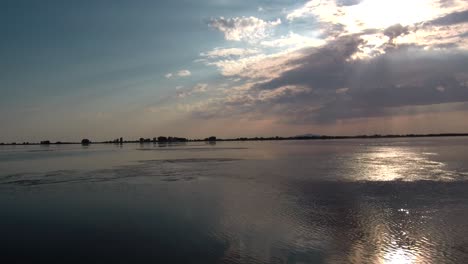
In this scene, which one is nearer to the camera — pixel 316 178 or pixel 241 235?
pixel 241 235

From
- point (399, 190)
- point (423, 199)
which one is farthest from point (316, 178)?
point (423, 199)

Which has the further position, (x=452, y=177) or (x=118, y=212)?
(x=452, y=177)

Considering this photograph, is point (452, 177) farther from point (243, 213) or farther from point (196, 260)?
point (196, 260)

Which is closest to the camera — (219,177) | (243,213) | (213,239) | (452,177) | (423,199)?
(213,239)

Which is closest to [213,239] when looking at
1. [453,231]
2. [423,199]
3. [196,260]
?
[196,260]

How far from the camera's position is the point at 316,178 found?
21547mm

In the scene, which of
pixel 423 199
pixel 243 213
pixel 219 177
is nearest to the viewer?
pixel 243 213

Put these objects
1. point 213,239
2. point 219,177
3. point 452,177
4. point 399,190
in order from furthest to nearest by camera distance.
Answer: point 219,177, point 452,177, point 399,190, point 213,239

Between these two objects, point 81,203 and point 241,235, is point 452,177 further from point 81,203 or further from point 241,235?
point 81,203

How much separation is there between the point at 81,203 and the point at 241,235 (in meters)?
8.01

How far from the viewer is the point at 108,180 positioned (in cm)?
2195

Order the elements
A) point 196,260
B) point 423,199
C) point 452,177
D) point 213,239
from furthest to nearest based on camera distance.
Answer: point 452,177
point 423,199
point 213,239
point 196,260

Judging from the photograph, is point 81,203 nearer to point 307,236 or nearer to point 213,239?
point 213,239

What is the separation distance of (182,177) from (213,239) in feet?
45.6
